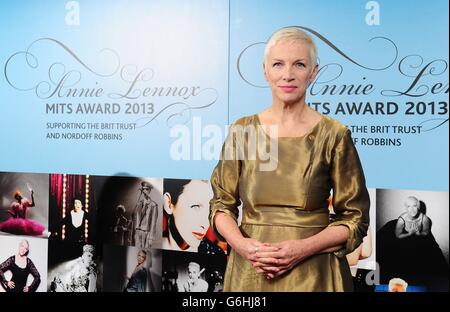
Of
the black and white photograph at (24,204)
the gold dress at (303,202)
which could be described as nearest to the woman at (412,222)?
the gold dress at (303,202)

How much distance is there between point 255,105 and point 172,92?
1.73 feet

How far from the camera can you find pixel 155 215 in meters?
3.83

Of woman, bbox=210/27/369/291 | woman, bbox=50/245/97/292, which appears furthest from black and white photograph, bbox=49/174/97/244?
woman, bbox=210/27/369/291

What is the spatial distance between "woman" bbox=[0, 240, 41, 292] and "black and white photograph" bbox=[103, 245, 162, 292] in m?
0.53

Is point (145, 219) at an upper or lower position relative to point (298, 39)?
lower

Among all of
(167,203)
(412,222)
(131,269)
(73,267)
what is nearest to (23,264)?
(73,267)

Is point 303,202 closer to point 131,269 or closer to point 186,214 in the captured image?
point 186,214

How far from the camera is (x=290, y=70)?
10.1 feet

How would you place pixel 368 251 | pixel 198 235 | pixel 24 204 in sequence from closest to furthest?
pixel 368 251 < pixel 198 235 < pixel 24 204

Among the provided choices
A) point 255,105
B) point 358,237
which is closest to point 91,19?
point 255,105

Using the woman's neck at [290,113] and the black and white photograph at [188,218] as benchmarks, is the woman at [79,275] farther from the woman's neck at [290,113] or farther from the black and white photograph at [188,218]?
the woman's neck at [290,113]

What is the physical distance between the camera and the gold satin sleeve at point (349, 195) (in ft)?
9.39

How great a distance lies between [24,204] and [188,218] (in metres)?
1.13
